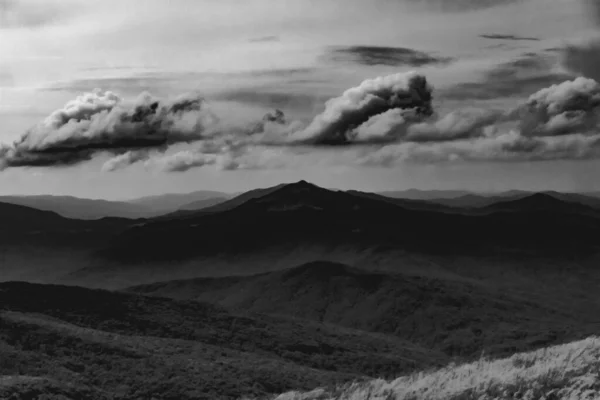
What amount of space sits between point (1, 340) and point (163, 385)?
4341cm

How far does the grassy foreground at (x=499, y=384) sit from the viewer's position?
70.4 feet

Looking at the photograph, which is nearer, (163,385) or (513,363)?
(513,363)

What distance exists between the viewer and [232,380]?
143250 millimetres

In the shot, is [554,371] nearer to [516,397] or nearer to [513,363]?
[516,397]

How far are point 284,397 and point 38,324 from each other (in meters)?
158

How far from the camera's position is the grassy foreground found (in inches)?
845

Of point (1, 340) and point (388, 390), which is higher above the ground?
point (388, 390)

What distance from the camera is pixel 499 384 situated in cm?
2195

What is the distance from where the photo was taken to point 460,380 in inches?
925

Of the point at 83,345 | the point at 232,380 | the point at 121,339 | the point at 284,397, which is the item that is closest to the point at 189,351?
the point at 121,339

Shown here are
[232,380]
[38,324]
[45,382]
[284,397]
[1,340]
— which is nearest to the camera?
[284,397]

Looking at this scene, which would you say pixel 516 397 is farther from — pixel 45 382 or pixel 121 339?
pixel 121 339

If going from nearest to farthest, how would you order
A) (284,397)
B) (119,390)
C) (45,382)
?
(284,397) → (45,382) → (119,390)

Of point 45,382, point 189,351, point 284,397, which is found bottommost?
point 189,351
